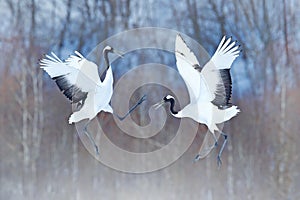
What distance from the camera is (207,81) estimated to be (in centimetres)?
139

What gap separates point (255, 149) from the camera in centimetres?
304

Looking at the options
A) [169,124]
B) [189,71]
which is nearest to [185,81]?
[189,71]

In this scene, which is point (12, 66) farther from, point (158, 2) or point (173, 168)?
point (173, 168)

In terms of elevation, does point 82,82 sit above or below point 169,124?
above

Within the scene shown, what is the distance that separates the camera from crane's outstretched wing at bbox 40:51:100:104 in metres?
1.34

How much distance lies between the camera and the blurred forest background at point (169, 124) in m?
3.02

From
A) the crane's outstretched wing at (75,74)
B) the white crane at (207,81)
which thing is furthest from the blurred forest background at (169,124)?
the crane's outstretched wing at (75,74)

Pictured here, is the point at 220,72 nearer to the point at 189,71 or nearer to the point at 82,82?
the point at 189,71

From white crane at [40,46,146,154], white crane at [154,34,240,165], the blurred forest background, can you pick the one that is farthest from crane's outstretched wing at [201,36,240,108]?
the blurred forest background

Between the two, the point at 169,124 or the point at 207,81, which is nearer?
the point at 207,81

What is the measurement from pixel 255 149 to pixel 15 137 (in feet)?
5.20

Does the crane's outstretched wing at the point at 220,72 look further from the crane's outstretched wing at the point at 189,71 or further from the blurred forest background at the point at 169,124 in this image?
the blurred forest background at the point at 169,124

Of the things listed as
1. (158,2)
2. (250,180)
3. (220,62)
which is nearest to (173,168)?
(250,180)

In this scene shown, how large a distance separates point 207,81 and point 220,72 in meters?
0.05
